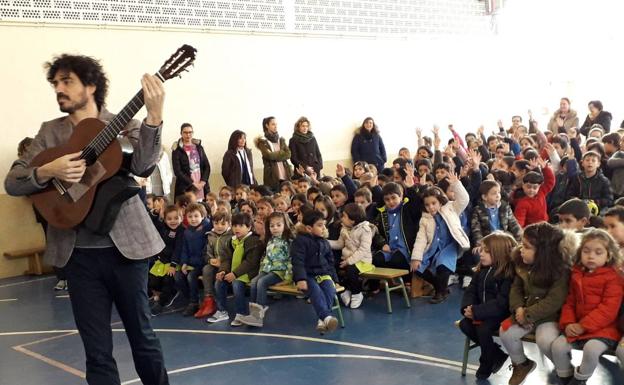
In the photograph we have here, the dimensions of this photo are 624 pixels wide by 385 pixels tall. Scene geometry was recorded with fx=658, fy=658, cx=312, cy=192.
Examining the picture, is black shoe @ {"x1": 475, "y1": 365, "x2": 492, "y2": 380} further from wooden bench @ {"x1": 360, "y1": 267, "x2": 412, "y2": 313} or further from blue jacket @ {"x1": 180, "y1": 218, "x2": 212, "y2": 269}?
blue jacket @ {"x1": 180, "y1": 218, "x2": 212, "y2": 269}

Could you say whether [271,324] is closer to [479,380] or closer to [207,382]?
[207,382]

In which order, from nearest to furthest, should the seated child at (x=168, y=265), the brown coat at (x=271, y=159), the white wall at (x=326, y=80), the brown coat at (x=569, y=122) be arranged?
the seated child at (x=168, y=265)
the white wall at (x=326, y=80)
the brown coat at (x=271, y=159)
the brown coat at (x=569, y=122)

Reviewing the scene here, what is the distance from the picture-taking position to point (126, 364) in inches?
188

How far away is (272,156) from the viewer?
9852 millimetres

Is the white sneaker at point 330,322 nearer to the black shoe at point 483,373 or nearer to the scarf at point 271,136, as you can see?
the black shoe at point 483,373

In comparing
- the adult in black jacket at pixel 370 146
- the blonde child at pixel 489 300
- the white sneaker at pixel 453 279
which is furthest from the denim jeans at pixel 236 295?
the adult in black jacket at pixel 370 146

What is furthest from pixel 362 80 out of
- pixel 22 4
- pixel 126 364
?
pixel 126 364

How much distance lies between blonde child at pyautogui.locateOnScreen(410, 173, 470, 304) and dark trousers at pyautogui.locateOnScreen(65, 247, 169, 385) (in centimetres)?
353

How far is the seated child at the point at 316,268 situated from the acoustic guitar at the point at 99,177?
2735 millimetres

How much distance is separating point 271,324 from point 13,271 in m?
4.86

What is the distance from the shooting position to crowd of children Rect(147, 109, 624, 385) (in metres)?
3.73

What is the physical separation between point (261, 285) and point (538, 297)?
2509mm

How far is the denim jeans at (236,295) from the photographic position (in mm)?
5695

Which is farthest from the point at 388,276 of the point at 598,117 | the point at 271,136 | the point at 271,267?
the point at 598,117
